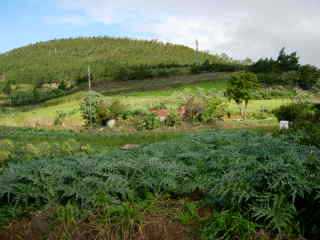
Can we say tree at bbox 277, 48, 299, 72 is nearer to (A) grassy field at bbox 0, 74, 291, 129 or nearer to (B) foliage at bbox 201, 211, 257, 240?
(A) grassy field at bbox 0, 74, 291, 129

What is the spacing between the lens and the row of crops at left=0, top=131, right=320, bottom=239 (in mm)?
3215

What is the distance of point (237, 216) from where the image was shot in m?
3.25

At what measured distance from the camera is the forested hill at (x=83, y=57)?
205 feet

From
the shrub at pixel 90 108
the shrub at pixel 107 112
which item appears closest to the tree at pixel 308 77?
the shrub at pixel 107 112

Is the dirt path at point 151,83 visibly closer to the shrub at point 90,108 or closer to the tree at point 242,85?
the tree at point 242,85

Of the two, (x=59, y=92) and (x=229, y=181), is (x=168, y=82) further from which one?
(x=229, y=181)

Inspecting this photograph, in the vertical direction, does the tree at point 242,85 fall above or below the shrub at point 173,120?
above

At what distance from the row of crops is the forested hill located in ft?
161

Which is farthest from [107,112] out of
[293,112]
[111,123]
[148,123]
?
[293,112]

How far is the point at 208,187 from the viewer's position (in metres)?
3.93

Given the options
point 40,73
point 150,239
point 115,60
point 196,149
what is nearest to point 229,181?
point 150,239

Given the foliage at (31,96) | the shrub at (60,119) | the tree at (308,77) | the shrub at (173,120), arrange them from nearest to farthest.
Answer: the shrub at (173,120), the shrub at (60,119), the tree at (308,77), the foliage at (31,96)

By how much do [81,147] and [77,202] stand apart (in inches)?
171

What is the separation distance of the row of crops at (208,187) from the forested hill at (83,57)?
49137mm
